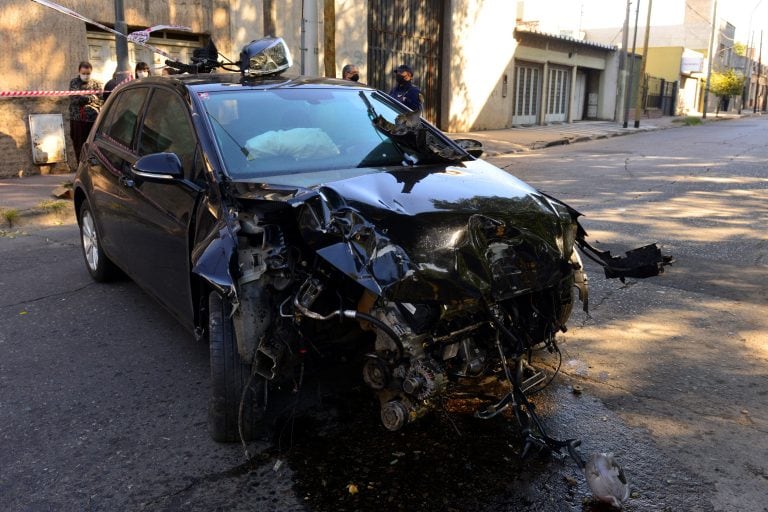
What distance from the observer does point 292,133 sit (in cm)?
381

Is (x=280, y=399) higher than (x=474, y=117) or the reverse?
the reverse

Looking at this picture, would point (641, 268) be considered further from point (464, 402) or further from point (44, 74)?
point (44, 74)

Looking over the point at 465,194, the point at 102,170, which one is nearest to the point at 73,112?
the point at 102,170

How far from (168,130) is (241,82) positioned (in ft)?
1.83

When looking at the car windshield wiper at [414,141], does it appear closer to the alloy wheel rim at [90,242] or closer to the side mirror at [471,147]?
the side mirror at [471,147]

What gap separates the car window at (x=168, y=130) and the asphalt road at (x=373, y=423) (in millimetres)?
1262

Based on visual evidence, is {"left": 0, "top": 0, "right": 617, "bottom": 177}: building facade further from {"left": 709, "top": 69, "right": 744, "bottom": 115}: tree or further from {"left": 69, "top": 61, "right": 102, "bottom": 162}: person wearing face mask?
{"left": 709, "top": 69, "right": 744, "bottom": 115}: tree

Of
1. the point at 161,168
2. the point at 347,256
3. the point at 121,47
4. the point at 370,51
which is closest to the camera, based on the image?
the point at 347,256

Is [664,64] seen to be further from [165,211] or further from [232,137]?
[165,211]

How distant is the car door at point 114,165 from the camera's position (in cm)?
447

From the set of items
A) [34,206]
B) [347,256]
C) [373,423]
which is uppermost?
[347,256]

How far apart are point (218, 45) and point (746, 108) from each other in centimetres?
8267

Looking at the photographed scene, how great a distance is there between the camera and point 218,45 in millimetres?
13773

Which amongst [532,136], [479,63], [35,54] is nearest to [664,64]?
[479,63]
